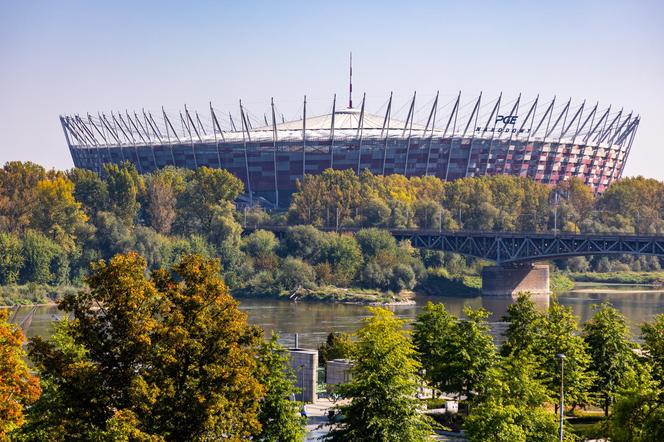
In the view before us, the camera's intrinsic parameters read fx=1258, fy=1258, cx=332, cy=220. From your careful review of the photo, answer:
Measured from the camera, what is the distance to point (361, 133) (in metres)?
150

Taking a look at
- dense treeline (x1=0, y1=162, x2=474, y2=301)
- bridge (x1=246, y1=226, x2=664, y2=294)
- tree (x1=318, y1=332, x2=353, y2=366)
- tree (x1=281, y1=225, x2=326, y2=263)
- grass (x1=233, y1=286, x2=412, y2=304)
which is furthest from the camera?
tree (x1=281, y1=225, x2=326, y2=263)

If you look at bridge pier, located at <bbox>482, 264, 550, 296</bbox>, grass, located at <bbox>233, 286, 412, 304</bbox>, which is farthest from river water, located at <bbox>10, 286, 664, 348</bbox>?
grass, located at <bbox>233, 286, 412, 304</bbox>

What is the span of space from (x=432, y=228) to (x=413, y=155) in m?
27.0

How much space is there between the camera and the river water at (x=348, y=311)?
253 feet

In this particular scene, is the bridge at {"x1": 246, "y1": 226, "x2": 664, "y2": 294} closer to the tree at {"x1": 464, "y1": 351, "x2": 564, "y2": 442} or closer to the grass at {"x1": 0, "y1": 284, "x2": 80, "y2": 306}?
the grass at {"x1": 0, "y1": 284, "x2": 80, "y2": 306}

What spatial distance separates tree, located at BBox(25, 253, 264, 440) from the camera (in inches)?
1184

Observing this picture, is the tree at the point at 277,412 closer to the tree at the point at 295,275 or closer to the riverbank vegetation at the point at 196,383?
the riverbank vegetation at the point at 196,383

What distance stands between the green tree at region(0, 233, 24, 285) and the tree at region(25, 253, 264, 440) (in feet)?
236

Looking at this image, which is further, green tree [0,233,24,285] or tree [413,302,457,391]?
green tree [0,233,24,285]

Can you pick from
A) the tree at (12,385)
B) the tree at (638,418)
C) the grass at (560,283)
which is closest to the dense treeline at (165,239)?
the grass at (560,283)

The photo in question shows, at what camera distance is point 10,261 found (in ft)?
332

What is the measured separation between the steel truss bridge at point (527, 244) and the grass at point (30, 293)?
1126 inches

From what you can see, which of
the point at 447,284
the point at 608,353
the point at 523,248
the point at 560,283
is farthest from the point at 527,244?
the point at 608,353

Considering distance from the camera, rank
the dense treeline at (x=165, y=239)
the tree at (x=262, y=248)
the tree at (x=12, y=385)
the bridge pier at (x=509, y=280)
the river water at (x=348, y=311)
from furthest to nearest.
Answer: the tree at (x=262, y=248) < the bridge pier at (x=509, y=280) < the dense treeline at (x=165, y=239) < the river water at (x=348, y=311) < the tree at (x=12, y=385)
